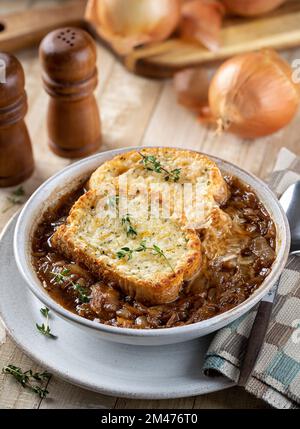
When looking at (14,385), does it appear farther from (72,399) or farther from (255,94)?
(255,94)

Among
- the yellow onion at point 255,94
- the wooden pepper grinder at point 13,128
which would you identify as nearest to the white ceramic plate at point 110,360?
the wooden pepper grinder at point 13,128

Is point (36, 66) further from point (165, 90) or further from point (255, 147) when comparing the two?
point (255, 147)

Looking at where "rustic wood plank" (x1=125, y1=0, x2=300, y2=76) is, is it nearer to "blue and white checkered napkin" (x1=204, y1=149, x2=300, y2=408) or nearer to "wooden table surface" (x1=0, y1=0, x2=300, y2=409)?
"wooden table surface" (x1=0, y1=0, x2=300, y2=409)

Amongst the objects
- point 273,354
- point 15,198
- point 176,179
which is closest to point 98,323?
point 273,354

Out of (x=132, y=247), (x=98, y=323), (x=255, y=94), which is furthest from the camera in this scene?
(x=255, y=94)

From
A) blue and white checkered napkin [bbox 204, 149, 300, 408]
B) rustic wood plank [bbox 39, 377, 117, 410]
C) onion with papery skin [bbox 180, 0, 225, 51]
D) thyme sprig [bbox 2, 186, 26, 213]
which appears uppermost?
blue and white checkered napkin [bbox 204, 149, 300, 408]

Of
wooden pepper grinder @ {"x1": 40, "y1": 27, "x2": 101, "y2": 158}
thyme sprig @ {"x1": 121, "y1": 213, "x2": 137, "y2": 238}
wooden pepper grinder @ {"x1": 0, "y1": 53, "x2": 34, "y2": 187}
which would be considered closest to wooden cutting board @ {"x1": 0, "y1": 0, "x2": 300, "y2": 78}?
wooden pepper grinder @ {"x1": 40, "y1": 27, "x2": 101, "y2": 158}

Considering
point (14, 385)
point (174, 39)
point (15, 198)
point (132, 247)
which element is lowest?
point (15, 198)

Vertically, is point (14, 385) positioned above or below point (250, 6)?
below
